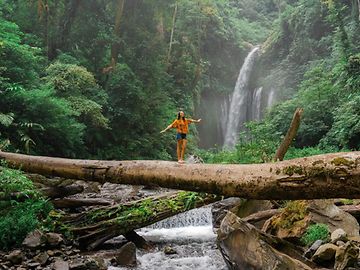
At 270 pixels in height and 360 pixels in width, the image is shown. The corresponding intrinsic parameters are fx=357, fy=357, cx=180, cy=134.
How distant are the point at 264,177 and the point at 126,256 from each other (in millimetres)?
4917

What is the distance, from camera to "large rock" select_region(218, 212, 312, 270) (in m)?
5.23

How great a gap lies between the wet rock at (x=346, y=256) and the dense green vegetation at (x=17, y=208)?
5.52 metres

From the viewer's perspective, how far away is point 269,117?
2314 centimetres

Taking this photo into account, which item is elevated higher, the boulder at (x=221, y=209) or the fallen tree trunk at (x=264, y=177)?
the fallen tree trunk at (x=264, y=177)

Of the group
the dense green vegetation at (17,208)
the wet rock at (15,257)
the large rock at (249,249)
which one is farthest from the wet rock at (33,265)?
the large rock at (249,249)

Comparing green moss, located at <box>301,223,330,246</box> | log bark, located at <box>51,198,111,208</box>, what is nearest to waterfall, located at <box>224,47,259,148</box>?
log bark, located at <box>51,198,111,208</box>

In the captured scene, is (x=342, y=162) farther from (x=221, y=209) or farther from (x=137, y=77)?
(x=137, y=77)

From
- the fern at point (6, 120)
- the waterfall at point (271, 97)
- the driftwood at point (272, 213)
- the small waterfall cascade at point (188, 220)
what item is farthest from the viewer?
the waterfall at point (271, 97)

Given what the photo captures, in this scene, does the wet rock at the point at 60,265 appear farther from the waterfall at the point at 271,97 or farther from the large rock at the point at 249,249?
the waterfall at the point at 271,97

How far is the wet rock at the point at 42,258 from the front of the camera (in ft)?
20.9

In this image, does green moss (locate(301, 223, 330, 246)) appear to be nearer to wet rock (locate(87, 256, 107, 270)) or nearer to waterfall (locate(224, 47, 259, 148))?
wet rock (locate(87, 256, 107, 270))

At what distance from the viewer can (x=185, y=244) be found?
8734mm

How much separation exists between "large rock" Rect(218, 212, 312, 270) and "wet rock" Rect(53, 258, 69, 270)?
109 inches

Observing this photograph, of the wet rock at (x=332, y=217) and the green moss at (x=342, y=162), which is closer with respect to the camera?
the green moss at (x=342, y=162)
